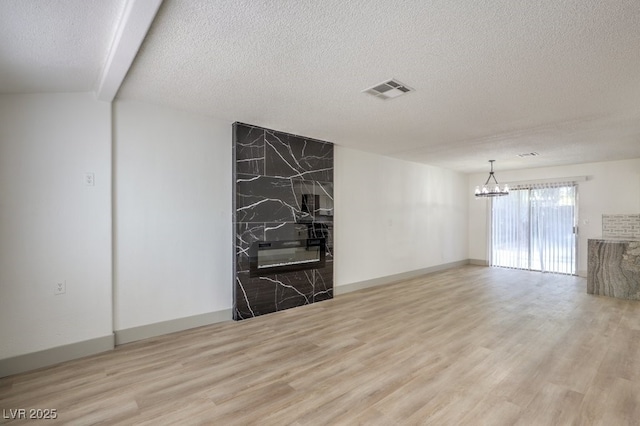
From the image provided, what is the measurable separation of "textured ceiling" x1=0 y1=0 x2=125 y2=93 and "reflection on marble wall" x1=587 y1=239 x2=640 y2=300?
7.79 meters

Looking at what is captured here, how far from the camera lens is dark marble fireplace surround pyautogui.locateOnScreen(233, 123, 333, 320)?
416 cm

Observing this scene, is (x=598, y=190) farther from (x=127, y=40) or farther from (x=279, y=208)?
(x=127, y=40)

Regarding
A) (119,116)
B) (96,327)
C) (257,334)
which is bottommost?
(257,334)

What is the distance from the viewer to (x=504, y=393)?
239 cm

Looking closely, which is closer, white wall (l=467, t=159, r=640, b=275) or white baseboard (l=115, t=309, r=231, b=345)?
white baseboard (l=115, t=309, r=231, b=345)

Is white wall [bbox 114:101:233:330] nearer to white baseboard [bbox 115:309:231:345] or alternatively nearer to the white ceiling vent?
white baseboard [bbox 115:309:231:345]

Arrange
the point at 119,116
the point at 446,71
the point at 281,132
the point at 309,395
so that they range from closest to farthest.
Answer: the point at 309,395
the point at 446,71
the point at 119,116
the point at 281,132

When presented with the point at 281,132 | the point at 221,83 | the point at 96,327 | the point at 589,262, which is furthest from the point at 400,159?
the point at 96,327

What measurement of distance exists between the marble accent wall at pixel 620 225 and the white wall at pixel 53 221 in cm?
944

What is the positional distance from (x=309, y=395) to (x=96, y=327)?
7.89 feet

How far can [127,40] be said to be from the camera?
2.06 m

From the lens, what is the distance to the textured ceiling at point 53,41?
175 centimetres

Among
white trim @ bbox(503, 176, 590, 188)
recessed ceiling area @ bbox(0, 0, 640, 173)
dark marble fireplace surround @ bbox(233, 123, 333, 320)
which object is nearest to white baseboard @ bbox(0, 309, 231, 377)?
dark marble fireplace surround @ bbox(233, 123, 333, 320)

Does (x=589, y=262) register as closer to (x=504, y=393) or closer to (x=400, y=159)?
(x=400, y=159)
